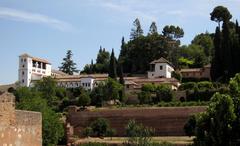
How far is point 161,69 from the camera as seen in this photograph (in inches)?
3120

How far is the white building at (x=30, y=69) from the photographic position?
275ft

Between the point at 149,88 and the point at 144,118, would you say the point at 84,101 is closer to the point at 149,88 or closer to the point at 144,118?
the point at 149,88

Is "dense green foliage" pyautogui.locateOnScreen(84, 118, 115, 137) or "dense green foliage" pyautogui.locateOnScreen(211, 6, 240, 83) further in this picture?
"dense green foliage" pyautogui.locateOnScreen(211, 6, 240, 83)

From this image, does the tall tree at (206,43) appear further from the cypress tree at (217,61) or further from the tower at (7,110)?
the tower at (7,110)

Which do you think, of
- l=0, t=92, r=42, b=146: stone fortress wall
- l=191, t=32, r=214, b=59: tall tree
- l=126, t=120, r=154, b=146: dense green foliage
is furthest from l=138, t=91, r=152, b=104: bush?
l=0, t=92, r=42, b=146: stone fortress wall

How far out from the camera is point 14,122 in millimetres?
12109

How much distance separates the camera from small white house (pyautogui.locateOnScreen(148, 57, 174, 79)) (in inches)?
3110

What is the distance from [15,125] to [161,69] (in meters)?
67.8

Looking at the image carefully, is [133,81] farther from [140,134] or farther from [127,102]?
[140,134]

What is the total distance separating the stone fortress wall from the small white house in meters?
66.3

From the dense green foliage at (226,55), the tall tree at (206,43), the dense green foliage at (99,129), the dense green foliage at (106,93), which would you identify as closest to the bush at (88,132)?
the dense green foliage at (99,129)

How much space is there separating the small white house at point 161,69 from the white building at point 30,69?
18.6m

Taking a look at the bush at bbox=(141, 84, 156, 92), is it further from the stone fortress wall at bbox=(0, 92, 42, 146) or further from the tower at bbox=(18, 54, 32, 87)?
the stone fortress wall at bbox=(0, 92, 42, 146)

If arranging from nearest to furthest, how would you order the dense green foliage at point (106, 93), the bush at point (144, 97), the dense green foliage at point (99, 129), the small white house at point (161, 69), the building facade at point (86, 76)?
the dense green foliage at point (99, 129)
the bush at point (144, 97)
the dense green foliage at point (106, 93)
the building facade at point (86, 76)
the small white house at point (161, 69)
